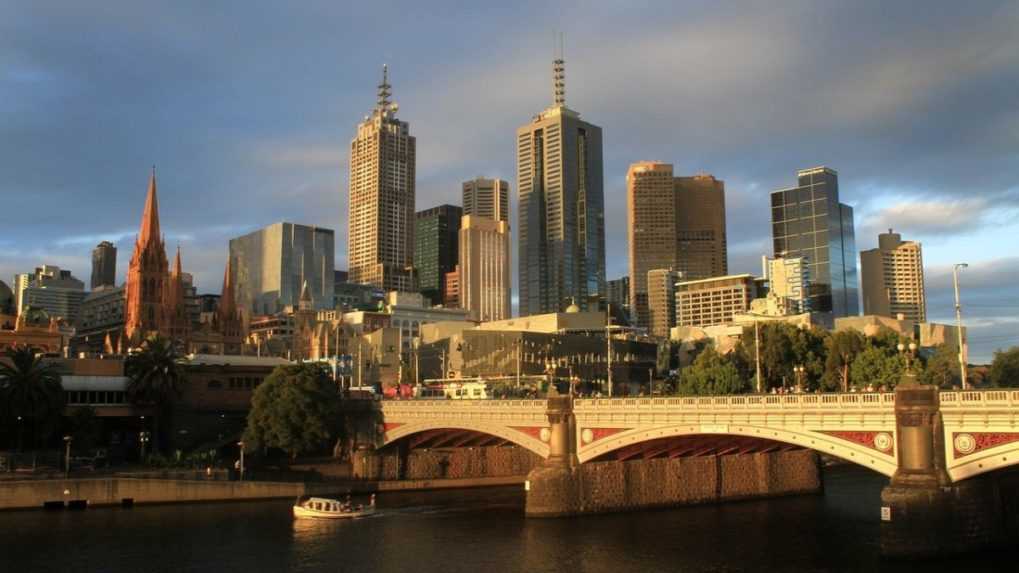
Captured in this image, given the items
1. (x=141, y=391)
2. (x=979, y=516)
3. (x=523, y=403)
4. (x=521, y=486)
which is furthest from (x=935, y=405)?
(x=141, y=391)

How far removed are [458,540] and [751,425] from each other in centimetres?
2261

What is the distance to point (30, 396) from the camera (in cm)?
9450

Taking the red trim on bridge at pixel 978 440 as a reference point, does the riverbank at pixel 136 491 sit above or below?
below

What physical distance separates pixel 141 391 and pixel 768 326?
78.2 metres

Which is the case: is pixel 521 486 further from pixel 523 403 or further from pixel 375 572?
pixel 375 572

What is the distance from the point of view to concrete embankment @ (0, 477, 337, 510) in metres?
80.8

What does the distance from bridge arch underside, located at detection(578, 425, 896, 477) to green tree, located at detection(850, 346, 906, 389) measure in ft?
73.0

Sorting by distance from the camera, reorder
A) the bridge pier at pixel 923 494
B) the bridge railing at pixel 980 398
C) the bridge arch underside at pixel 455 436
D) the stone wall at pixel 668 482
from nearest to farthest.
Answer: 1. the bridge railing at pixel 980 398
2. the bridge pier at pixel 923 494
3. the stone wall at pixel 668 482
4. the bridge arch underside at pixel 455 436

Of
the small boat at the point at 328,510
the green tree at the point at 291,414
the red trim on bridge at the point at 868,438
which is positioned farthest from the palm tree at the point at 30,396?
the red trim on bridge at the point at 868,438

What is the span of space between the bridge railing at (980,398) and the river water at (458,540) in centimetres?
872

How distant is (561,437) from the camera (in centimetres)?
7356

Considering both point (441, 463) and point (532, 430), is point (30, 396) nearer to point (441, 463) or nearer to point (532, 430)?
point (441, 463)

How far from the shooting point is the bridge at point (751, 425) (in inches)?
1934

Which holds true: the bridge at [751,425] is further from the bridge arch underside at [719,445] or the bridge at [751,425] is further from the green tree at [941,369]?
the green tree at [941,369]
